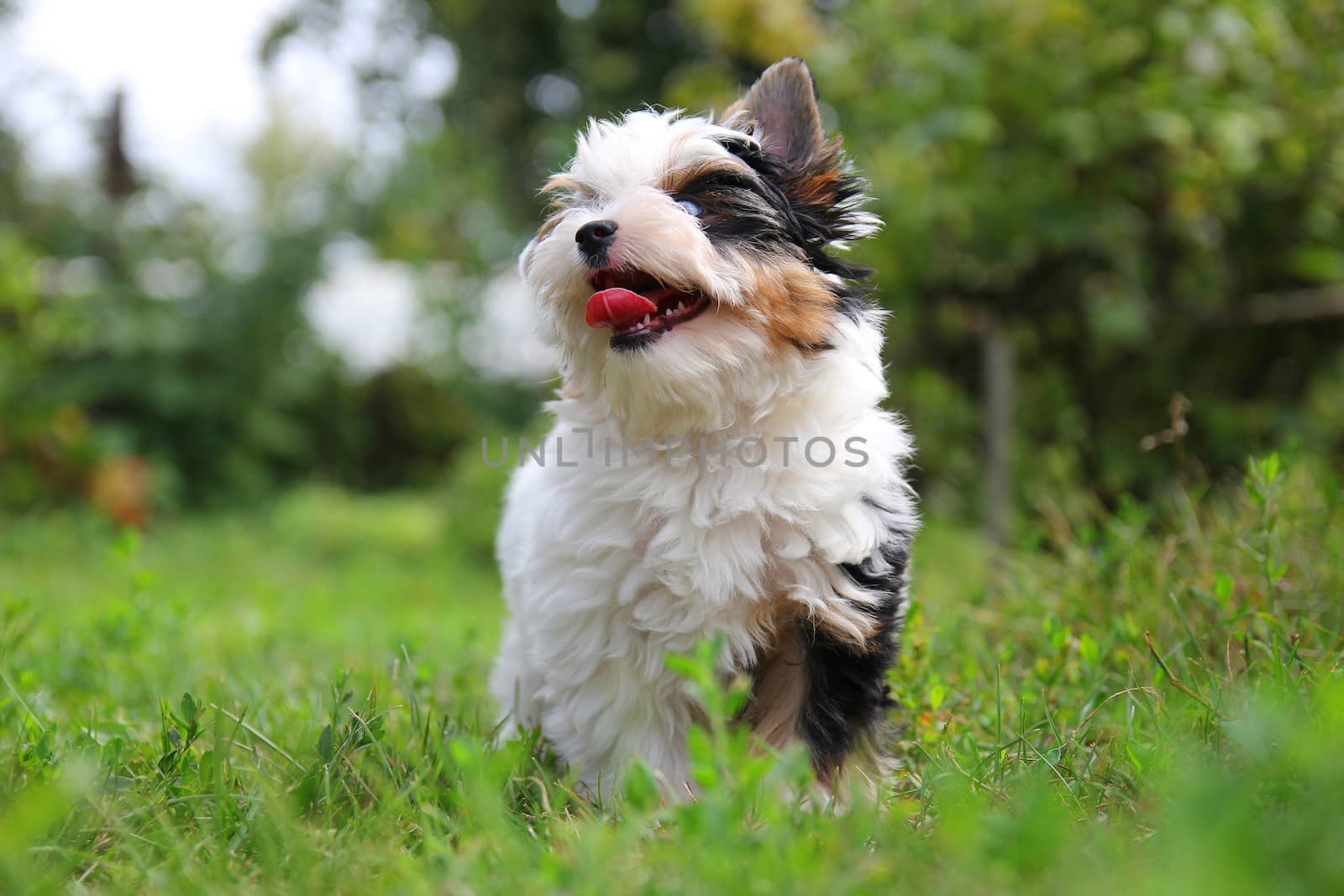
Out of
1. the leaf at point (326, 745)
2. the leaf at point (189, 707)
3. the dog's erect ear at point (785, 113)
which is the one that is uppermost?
the dog's erect ear at point (785, 113)

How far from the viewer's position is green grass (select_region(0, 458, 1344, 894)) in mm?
1411

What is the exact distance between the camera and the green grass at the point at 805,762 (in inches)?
55.6

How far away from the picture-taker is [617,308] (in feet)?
7.38

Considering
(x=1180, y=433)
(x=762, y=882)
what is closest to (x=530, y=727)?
(x=762, y=882)

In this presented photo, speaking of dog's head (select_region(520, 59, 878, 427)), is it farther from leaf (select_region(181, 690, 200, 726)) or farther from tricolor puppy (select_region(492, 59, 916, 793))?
leaf (select_region(181, 690, 200, 726))

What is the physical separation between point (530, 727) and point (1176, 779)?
65.5 inches

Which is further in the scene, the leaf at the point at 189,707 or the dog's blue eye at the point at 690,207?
the dog's blue eye at the point at 690,207

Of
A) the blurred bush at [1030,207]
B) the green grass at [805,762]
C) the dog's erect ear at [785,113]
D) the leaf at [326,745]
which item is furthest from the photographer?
the blurred bush at [1030,207]

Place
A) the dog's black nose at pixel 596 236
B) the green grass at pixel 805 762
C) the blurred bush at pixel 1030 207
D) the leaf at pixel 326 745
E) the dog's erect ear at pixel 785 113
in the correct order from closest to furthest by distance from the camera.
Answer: the green grass at pixel 805 762 → the leaf at pixel 326 745 → the dog's black nose at pixel 596 236 → the dog's erect ear at pixel 785 113 → the blurred bush at pixel 1030 207

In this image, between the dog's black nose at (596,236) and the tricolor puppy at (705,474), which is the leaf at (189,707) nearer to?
the tricolor puppy at (705,474)

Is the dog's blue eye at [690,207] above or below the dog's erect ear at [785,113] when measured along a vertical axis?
below

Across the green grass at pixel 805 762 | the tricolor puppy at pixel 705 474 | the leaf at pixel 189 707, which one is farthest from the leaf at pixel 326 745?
the tricolor puppy at pixel 705 474

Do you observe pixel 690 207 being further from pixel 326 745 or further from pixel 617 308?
pixel 326 745

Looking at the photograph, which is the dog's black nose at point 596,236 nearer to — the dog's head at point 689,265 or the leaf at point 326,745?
the dog's head at point 689,265
